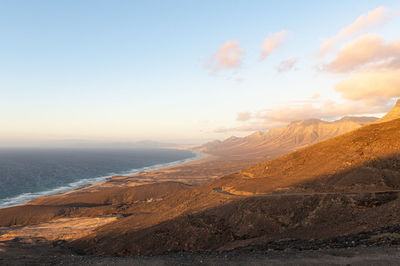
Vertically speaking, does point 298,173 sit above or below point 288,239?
above

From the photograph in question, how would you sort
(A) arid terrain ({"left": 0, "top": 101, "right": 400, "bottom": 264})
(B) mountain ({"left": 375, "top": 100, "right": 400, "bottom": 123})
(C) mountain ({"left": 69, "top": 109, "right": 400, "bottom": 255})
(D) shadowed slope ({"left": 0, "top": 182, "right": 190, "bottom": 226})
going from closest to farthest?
(A) arid terrain ({"left": 0, "top": 101, "right": 400, "bottom": 264})
(C) mountain ({"left": 69, "top": 109, "right": 400, "bottom": 255})
(D) shadowed slope ({"left": 0, "top": 182, "right": 190, "bottom": 226})
(B) mountain ({"left": 375, "top": 100, "right": 400, "bottom": 123})

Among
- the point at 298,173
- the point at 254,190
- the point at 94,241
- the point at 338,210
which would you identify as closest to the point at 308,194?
the point at 338,210

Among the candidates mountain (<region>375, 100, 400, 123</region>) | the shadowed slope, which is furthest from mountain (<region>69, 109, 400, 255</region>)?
mountain (<region>375, 100, 400, 123</region>)

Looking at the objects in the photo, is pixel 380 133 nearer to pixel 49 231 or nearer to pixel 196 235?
pixel 196 235

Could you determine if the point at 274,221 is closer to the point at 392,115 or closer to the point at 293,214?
the point at 293,214

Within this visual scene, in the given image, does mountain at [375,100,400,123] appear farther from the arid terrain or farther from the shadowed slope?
the shadowed slope

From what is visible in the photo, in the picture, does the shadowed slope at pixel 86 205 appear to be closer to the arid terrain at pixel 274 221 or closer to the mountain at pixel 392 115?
the arid terrain at pixel 274 221

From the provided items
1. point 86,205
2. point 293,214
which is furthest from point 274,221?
point 86,205

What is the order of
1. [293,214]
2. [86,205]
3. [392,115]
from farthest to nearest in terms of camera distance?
[392,115] < [86,205] < [293,214]
